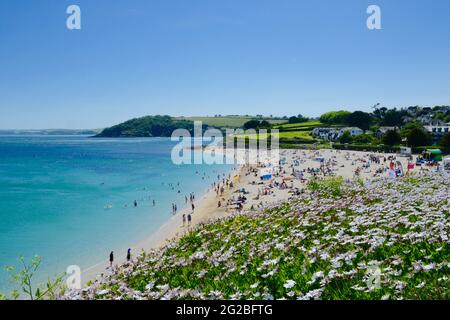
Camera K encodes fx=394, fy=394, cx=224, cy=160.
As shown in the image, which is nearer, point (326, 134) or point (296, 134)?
point (326, 134)

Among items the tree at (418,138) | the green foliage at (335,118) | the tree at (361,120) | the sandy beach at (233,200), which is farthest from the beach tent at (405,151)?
the green foliage at (335,118)

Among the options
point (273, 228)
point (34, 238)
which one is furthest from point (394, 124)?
point (273, 228)

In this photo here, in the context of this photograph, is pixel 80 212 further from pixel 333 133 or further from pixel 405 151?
pixel 333 133

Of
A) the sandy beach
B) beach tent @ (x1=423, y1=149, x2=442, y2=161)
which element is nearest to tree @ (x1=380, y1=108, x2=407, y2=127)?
the sandy beach

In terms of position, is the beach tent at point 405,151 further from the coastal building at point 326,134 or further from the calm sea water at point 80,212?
the coastal building at point 326,134

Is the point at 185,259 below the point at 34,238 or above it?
above

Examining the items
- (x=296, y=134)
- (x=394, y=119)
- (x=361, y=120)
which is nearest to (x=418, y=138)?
(x=394, y=119)
